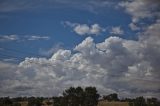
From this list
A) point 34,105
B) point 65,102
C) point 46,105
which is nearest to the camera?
point 65,102

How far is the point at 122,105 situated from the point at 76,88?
3408 cm

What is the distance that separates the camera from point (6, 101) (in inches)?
7313

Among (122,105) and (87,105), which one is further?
(122,105)

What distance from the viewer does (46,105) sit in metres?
193

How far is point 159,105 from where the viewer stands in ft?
581

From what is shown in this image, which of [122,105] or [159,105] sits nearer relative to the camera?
[159,105]

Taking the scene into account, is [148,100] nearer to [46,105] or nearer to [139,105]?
[139,105]

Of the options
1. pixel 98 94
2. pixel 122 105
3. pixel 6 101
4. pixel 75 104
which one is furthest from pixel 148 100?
pixel 6 101

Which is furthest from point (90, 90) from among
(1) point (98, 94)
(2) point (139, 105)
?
(2) point (139, 105)

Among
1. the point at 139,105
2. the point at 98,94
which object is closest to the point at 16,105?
the point at 98,94

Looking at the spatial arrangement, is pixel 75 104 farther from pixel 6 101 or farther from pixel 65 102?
pixel 6 101

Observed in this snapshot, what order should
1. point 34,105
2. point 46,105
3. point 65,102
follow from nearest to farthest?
point 65,102
point 34,105
point 46,105

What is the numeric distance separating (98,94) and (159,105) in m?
30.4

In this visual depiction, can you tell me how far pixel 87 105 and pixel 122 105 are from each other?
33.1 m
